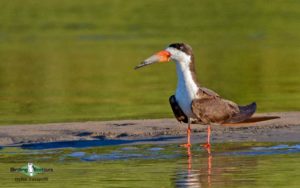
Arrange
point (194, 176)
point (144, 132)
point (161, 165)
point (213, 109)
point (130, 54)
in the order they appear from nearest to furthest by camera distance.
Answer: point (194, 176)
point (161, 165)
point (213, 109)
point (144, 132)
point (130, 54)

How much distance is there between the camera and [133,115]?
1778cm

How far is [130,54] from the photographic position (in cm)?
2903

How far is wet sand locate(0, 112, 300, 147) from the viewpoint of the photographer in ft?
49.5

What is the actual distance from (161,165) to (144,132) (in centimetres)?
266

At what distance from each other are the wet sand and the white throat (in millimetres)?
1091

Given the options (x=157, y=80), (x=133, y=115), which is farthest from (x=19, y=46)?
(x=133, y=115)

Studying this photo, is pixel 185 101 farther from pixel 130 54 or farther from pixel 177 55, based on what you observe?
pixel 130 54

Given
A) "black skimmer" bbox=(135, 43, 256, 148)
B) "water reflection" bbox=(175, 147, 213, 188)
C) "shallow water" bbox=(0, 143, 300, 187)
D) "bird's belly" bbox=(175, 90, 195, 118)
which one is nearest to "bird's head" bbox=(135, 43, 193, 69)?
"black skimmer" bbox=(135, 43, 256, 148)

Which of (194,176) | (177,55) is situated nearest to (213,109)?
(177,55)

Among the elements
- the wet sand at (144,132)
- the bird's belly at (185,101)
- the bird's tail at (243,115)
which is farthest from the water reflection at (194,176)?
the wet sand at (144,132)

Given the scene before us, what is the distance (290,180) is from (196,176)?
102 centimetres

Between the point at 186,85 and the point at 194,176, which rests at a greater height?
the point at 186,85

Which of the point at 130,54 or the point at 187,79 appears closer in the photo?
the point at 187,79

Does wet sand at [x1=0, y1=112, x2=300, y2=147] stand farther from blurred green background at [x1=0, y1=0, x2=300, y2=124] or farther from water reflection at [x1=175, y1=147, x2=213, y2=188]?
water reflection at [x1=175, y1=147, x2=213, y2=188]
